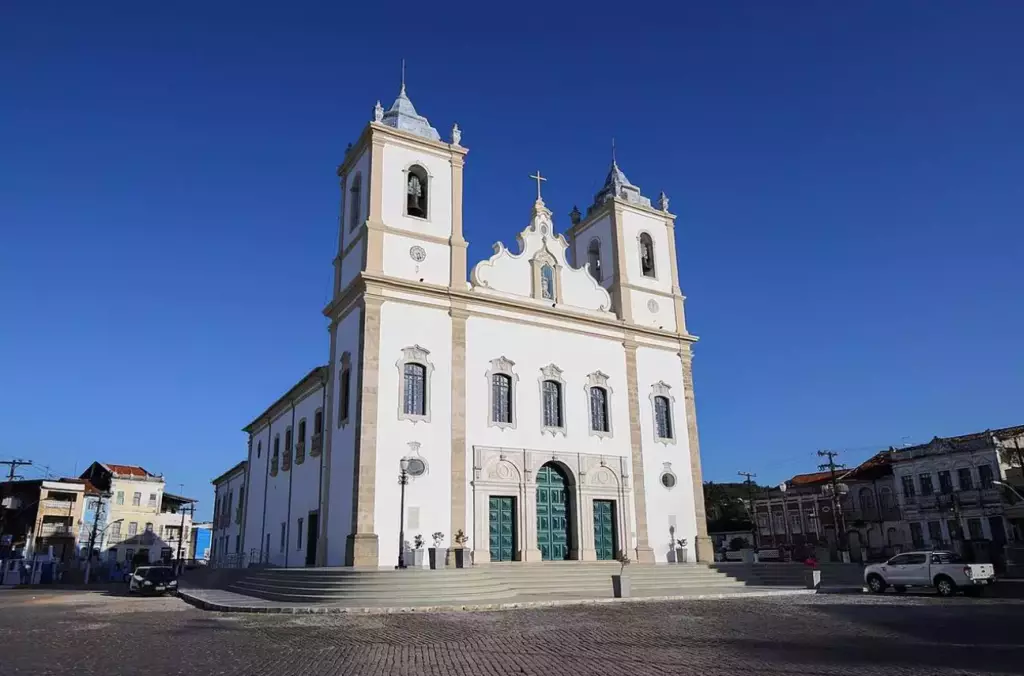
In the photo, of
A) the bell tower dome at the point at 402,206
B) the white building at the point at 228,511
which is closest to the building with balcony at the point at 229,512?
the white building at the point at 228,511

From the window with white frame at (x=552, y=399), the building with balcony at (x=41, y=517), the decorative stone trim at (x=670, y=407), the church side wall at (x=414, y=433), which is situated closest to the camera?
the church side wall at (x=414, y=433)

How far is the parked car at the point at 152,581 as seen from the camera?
79.0ft

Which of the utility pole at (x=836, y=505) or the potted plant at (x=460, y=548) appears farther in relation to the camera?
the utility pole at (x=836, y=505)

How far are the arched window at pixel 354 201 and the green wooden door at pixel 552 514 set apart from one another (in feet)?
36.1

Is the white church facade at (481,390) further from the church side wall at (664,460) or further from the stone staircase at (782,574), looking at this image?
the stone staircase at (782,574)

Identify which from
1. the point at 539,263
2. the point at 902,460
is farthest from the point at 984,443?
the point at 539,263

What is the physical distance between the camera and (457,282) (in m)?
24.7

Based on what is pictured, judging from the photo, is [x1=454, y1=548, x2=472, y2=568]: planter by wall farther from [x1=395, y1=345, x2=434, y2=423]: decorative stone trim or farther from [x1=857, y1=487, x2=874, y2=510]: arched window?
[x1=857, y1=487, x2=874, y2=510]: arched window

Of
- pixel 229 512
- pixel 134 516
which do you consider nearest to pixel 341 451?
pixel 229 512

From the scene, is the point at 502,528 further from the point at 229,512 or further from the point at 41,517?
the point at 41,517

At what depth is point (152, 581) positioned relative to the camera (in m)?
24.2

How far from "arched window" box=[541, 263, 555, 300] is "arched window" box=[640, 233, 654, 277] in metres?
4.70

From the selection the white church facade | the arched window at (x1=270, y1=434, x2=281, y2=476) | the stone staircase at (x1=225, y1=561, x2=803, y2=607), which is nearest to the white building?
the arched window at (x1=270, y1=434, x2=281, y2=476)

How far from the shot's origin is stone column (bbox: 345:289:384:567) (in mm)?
20250
